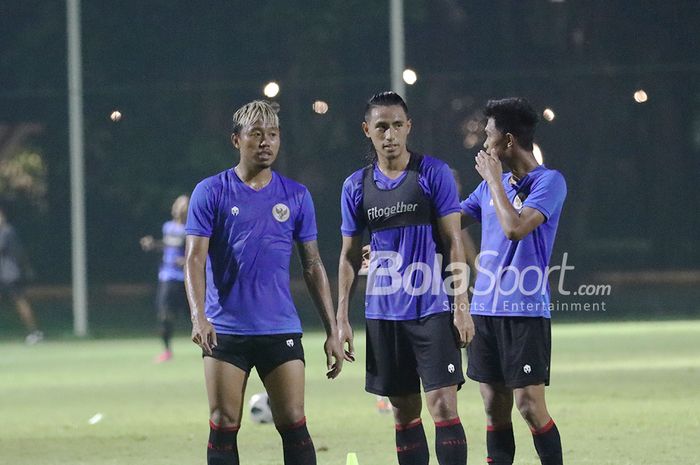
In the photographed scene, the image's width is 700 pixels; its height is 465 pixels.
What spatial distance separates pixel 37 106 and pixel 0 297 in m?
2.87

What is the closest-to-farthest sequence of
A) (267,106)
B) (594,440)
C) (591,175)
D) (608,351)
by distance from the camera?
(267,106) → (594,440) → (608,351) → (591,175)

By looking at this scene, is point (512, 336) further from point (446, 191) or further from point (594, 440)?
point (594, 440)

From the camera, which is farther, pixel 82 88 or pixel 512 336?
pixel 82 88

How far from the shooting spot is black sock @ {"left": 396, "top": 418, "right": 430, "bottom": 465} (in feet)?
23.8

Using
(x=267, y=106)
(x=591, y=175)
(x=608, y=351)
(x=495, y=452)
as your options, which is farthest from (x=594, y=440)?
(x=591, y=175)

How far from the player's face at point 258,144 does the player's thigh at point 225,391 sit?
97 cm

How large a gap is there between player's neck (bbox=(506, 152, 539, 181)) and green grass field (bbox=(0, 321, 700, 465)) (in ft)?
6.73

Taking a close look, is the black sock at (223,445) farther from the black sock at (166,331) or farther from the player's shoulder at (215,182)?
the black sock at (166,331)

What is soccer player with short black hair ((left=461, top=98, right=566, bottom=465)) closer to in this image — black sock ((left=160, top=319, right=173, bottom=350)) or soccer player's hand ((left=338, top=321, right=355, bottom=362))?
soccer player's hand ((left=338, top=321, right=355, bottom=362))

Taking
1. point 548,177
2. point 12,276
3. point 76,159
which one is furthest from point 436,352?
point 76,159

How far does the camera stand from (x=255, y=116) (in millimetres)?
7016

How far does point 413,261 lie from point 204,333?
1113 mm

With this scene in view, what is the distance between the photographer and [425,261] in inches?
283

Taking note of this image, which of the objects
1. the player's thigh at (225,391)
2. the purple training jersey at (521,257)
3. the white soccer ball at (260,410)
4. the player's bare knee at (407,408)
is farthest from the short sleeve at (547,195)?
the white soccer ball at (260,410)
